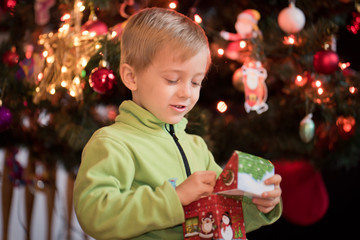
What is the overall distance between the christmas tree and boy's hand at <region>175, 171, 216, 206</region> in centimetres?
42

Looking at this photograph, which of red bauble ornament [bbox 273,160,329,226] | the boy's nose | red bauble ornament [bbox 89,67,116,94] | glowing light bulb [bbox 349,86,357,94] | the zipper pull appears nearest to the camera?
the boy's nose

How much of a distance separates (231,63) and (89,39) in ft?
1.76

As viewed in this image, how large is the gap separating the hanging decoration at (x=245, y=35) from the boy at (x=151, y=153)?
44 cm

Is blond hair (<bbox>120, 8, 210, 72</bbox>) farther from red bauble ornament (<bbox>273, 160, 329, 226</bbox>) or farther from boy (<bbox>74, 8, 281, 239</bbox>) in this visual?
red bauble ornament (<bbox>273, 160, 329, 226</bbox>)

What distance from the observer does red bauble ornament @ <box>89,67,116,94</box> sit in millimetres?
1185

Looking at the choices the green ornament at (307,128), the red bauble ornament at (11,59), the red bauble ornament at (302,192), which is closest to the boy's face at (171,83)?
the green ornament at (307,128)

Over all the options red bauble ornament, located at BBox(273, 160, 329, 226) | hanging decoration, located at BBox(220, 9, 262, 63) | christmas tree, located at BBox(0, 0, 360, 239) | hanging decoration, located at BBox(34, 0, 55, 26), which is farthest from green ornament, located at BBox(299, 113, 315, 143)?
hanging decoration, located at BBox(34, 0, 55, 26)

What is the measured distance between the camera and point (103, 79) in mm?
1184

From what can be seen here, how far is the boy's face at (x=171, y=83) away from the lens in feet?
3.07

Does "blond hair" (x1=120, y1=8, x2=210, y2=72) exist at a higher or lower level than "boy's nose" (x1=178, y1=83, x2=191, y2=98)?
higher

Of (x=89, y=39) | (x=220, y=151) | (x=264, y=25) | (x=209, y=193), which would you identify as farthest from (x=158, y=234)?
(x=264, y=25)

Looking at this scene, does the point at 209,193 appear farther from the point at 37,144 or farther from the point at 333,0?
the point at 37,144

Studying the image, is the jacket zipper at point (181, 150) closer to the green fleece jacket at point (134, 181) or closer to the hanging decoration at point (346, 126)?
the green fleece jacket at point (134, 181)

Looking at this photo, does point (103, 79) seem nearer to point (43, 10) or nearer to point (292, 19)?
point (43, 10)
